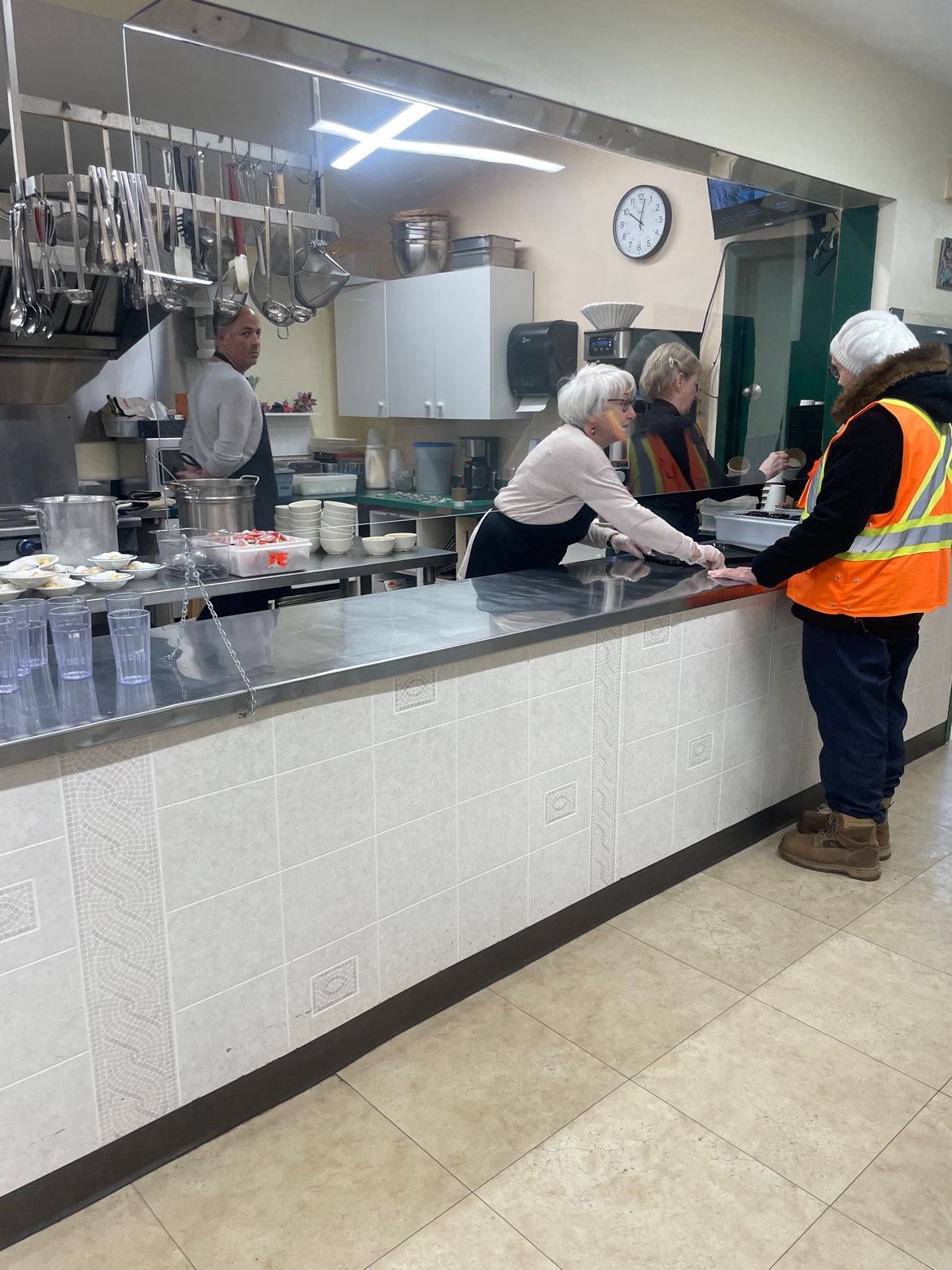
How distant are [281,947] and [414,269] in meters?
2.11

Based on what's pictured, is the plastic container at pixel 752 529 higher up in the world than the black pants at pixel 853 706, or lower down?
higher up

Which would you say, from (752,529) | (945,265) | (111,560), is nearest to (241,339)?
(111,560)

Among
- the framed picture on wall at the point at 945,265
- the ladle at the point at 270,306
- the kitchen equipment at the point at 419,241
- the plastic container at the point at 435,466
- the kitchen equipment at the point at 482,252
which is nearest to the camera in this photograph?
the ladle at the point at 270,306

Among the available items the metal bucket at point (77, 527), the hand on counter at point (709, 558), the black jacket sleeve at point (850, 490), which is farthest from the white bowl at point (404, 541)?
the black jacket sleeve at point (850, 490)

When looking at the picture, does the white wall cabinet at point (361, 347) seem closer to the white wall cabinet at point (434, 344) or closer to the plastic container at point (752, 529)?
→ the white wall cabinet at point (434, 344)

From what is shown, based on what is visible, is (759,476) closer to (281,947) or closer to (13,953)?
(281,947)

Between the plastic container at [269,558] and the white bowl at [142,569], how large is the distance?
222 mm

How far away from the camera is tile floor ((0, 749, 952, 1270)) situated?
153 cm

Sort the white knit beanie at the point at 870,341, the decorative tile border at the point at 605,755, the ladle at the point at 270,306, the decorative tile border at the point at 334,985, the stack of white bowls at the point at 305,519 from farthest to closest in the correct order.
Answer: the stack of white bowls at the point at 305,519 < the white knit beanie at the point at 870,341 < the ladle at the point at 270,306 < the decorative tile border at the point at 605,755 < the decorative tile border at the point at 334,985

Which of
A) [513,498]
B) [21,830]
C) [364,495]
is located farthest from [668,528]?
[21,830]

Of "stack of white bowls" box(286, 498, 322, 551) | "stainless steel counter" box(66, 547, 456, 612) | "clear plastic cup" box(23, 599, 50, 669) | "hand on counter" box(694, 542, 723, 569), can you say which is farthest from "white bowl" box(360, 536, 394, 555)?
"clear plastic cup" box(23, 599, 50, 669)

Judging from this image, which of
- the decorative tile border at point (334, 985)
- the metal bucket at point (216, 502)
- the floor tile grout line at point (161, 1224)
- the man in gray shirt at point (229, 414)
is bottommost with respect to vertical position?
the floor tile grout line at point (161, 1224)

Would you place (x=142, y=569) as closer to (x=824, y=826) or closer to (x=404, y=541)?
(x=404, y=541)

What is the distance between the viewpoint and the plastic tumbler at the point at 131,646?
160cm
